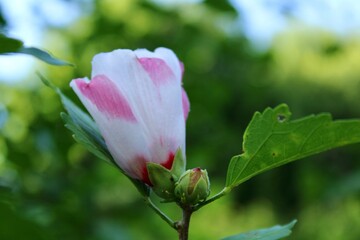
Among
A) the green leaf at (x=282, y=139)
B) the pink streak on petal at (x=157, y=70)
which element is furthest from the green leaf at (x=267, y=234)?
the pink streak on petal at (x=157, y=70)

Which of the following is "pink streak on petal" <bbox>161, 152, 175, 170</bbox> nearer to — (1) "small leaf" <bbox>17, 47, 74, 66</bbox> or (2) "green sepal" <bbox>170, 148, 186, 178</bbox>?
(2) "green sepal" <bbox>170, 148, 186, 178</bbox>

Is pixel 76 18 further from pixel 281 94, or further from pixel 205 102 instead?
pixel 281 94

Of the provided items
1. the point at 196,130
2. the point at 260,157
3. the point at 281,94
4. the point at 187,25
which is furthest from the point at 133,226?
the point at 281,94

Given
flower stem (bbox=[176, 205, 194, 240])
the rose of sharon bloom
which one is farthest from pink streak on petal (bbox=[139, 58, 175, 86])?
flower stem (bbox=[176, 205, 194, 240])

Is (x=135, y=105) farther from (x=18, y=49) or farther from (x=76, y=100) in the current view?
(x=76, y=100)

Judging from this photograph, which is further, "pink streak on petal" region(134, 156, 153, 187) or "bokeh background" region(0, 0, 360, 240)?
"bokeh background" region(0, 0, 360, 240)

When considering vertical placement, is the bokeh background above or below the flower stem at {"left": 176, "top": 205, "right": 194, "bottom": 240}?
above

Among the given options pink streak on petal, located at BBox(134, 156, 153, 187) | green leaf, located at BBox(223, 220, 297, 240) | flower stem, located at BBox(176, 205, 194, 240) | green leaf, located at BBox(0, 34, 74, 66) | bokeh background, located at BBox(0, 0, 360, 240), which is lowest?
flower stem, located at BBox(176, 205, 194, 240)

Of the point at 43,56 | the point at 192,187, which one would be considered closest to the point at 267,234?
the point at 192,187
